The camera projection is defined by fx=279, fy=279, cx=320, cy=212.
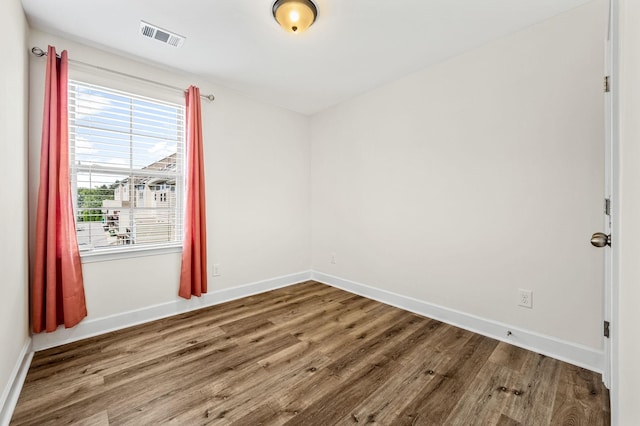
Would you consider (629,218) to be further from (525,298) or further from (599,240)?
(525,298)

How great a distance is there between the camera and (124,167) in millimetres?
2576

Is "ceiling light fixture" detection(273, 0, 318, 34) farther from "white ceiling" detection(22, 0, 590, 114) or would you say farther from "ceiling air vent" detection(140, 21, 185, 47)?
"ceiling air vent" detection(140, 21, 185, 47)

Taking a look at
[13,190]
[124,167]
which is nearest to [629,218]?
[13,190]

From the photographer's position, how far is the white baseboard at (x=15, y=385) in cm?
144

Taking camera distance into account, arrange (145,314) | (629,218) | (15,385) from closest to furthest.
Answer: (629,218) < (15,385) < (145,314)

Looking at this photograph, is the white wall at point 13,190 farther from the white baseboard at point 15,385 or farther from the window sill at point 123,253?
the window sill at point 123,253

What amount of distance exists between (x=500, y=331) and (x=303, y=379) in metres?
1.68

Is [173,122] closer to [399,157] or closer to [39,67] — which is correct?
[39,67]

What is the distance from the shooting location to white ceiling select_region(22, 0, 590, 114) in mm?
1920

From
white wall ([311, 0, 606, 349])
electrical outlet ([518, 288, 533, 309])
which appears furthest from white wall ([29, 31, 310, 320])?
electrical outlet ([518, 288, 533, 309])

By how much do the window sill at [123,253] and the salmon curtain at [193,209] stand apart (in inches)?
7.0

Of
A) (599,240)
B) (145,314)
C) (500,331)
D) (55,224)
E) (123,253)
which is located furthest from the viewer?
(145,314)

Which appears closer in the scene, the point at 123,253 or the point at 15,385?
the point at 15,385

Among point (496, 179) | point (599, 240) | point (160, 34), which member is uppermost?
point (160, 34)
